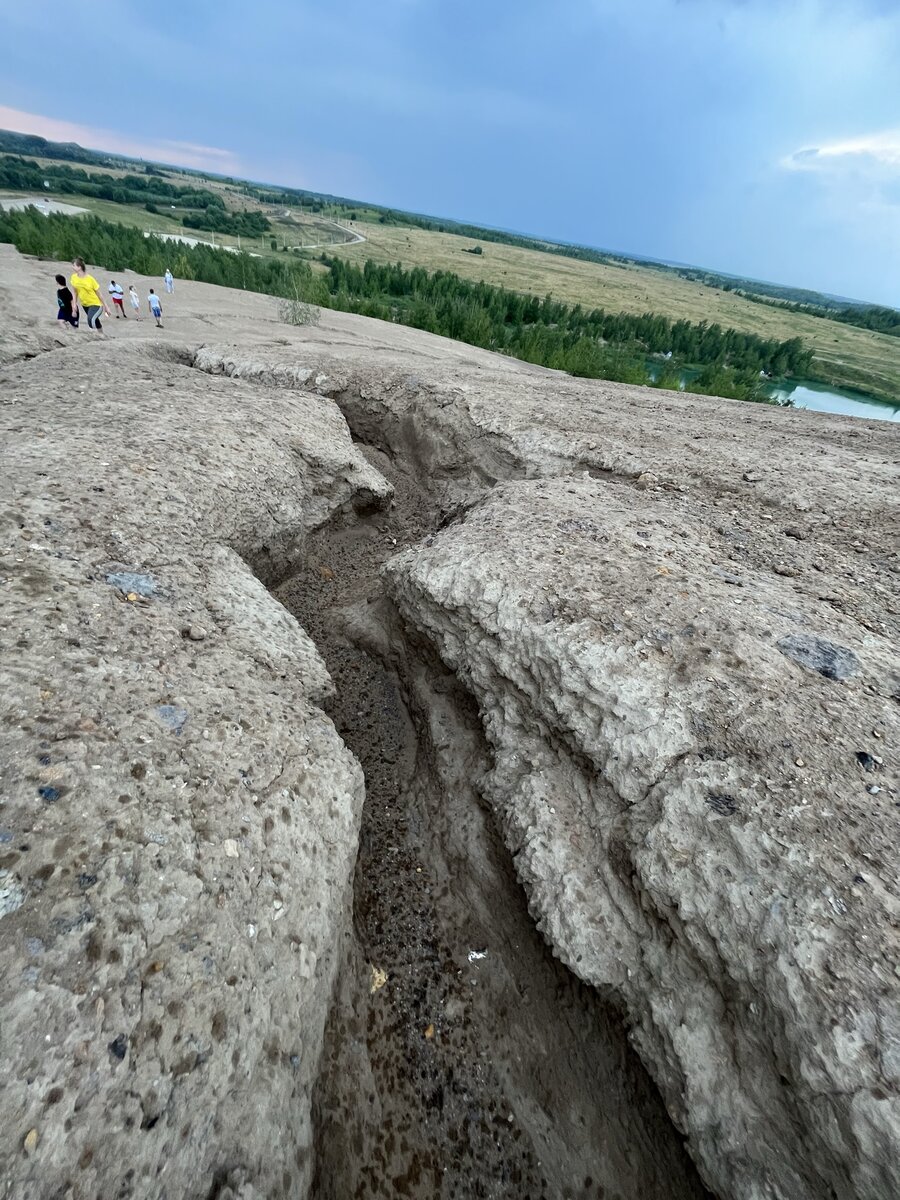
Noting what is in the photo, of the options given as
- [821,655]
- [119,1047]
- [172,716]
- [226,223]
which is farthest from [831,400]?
[226,223]

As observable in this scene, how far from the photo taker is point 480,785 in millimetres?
3711

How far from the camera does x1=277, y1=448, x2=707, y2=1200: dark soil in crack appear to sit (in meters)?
2.55

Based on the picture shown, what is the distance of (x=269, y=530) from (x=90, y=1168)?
4205mm

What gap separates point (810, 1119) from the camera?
1.94 meters

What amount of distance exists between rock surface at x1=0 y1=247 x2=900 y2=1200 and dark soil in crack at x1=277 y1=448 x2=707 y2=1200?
1.08ft

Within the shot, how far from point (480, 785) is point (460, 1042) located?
4.45ft

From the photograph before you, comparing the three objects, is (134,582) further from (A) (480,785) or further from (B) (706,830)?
(B) (706,830)

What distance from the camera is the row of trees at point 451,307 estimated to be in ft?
91.8

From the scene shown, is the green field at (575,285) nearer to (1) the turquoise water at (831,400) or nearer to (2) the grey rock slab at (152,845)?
(1) the turquoise water at (831,400)

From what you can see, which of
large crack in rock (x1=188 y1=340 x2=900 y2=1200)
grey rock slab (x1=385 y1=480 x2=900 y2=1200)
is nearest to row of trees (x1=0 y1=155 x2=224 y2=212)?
large crack in rock (x1=188 y1=340 x2=900 y2=1200)

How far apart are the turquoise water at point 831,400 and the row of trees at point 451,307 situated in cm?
263

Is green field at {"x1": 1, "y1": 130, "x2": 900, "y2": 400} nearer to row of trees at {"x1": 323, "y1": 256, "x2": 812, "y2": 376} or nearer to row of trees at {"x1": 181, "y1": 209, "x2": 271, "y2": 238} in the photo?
row of trees at {"x1": 181, "y1": 209, "x2": 271, "y2": 238}

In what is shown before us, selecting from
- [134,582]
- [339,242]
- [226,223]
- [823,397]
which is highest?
[134,582]

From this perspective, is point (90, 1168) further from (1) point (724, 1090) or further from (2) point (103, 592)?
(2) point (103, 592)
